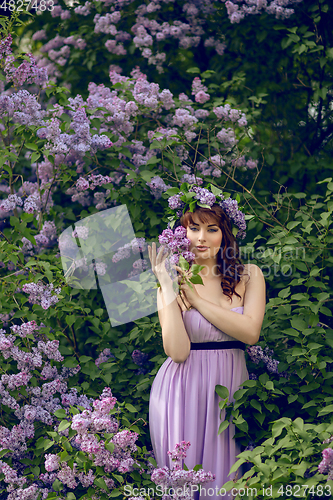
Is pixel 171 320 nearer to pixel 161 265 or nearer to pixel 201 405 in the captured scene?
pixel 161 265

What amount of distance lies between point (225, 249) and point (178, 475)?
122 cm

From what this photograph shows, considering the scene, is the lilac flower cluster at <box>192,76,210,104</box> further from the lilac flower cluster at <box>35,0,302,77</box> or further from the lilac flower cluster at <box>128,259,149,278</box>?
the lilac flower cluster at <box>128,259,149,278</box>

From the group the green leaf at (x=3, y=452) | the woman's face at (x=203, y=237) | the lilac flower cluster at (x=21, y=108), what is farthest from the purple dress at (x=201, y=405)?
the lilac flower cluster at (x=21, y=108)

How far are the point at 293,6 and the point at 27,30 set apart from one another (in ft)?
10.4

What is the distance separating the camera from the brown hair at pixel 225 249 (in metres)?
2.73

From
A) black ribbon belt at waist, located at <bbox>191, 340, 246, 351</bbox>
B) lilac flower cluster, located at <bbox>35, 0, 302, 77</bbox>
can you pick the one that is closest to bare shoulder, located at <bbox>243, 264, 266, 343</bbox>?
black ribbon belt at waist, located at <bbox>191, 340, 246, 351</bbox>

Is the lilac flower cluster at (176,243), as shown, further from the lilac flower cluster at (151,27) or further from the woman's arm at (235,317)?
the lilac flower cluster at (151,27)

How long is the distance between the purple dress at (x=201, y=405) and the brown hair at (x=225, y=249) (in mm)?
183

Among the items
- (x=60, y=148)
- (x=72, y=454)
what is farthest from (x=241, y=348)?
(x=60, y=148)

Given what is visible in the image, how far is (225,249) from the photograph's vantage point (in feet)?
9.37

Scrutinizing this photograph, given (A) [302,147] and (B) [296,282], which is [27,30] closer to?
(A) [302,147]

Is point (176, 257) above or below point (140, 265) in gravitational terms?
above

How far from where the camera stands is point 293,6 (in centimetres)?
459

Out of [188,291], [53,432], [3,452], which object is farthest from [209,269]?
[3,452]
